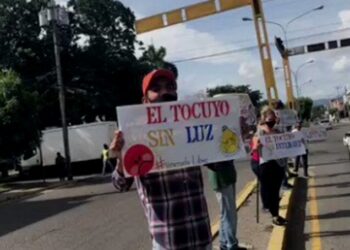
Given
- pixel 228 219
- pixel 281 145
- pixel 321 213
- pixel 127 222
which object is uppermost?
pixel 281 145

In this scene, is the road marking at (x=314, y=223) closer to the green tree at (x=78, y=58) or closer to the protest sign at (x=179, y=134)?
the protest sign at (x=179, y=134)

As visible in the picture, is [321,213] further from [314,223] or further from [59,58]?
[59,58]

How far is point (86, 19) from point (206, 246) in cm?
5195

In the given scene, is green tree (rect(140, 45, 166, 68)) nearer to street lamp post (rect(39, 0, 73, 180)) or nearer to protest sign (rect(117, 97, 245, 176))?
street lamp post (rect(39, 0, 73, 180))

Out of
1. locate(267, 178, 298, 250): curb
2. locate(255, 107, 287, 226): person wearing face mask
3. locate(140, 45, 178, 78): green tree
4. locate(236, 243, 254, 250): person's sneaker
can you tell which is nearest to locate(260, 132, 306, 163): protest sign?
locate(255, 107, 287, 226): person wearing face mask

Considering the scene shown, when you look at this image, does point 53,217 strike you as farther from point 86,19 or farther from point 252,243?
point 86,19

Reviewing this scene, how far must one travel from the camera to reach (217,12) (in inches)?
810

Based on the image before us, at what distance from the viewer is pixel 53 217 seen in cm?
1525

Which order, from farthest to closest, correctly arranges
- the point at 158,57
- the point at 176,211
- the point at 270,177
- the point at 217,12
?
the point at 158,57 < the point at 217,12 < the point at 270,177 < the point at 176,211

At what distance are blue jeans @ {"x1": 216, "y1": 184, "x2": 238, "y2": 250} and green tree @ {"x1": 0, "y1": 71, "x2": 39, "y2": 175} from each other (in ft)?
82.0

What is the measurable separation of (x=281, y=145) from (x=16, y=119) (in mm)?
22979

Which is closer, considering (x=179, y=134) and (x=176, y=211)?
(x=176, y=211)

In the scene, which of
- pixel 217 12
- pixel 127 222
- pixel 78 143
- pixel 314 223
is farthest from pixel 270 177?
pixel 78 143

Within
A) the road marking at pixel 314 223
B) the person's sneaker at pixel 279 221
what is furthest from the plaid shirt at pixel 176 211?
the person's sneaker at pixel 279 221
